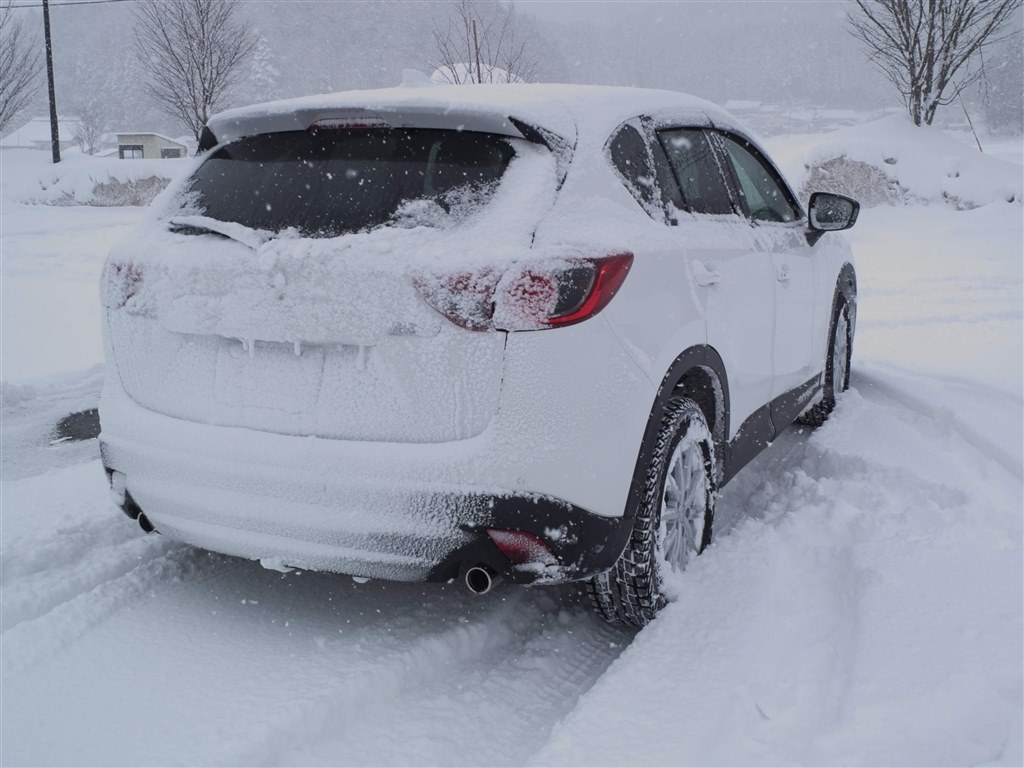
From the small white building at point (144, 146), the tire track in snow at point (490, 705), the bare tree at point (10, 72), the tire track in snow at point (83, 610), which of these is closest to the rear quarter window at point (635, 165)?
the tire track in snow at point (490, 705)

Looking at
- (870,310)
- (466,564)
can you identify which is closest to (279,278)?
(466,564)

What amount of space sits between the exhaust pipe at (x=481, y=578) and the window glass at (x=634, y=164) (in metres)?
1.23

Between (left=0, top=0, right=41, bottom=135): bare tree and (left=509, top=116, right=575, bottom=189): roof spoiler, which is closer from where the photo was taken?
(left=509, top=116, right=575, bottom=189): roof spoiler

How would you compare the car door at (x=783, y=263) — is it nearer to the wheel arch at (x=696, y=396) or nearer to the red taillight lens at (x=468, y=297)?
the wheel arch at (x=696, y=396)

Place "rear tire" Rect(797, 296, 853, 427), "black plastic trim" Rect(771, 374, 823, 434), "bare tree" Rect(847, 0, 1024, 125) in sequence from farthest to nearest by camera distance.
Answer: "bare tree" Rect(847, 0, 1024, 125) < "rear tire" Rect(797, 296, 853, 427) < "black plastic trim" Rect(771, 374, 823, 434)

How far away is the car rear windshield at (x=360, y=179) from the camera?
2.51 meters

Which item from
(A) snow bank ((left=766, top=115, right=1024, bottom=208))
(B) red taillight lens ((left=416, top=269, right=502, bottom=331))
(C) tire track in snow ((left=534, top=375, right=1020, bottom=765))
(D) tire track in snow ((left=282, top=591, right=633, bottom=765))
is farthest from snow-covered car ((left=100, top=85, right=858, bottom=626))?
(A) snow bank ((left=766, top=115, right=1024, bottom=208))

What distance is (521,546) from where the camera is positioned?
2404mm

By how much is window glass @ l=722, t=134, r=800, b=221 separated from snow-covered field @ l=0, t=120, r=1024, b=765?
1.24 m

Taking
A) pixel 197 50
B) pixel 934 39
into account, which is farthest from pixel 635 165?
pixel 197 50

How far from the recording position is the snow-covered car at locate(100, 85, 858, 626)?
2332mm

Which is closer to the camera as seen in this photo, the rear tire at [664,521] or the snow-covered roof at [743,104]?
the rear tire at [664,521]

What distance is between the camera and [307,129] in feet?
8.99

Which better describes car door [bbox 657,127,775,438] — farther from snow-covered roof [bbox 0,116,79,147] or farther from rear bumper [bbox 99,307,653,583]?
snow-covered roof [bbox 0,116,79,147]
